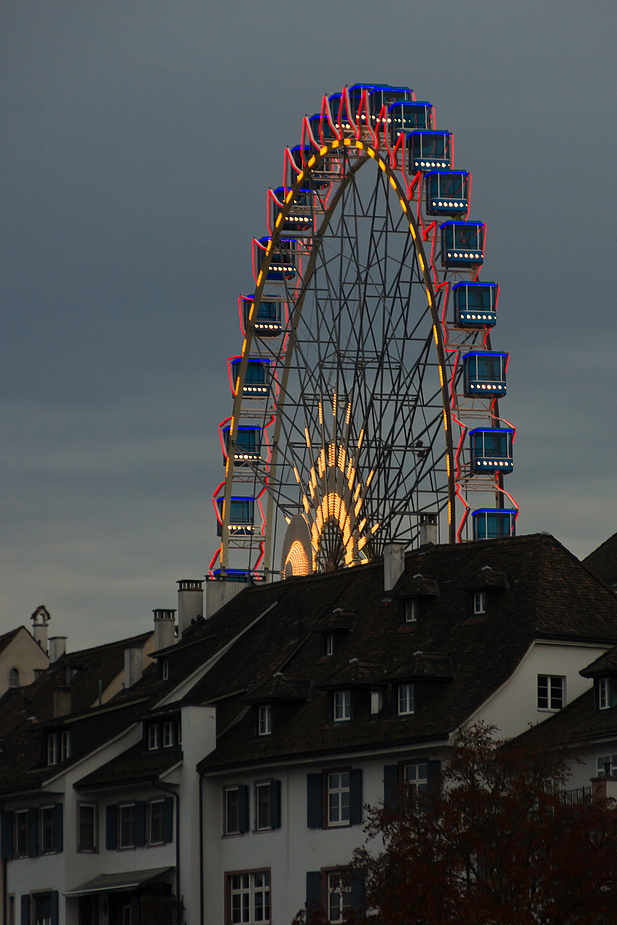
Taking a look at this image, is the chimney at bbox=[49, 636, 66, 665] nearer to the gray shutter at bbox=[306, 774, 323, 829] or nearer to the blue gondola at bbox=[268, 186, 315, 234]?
the blue gondola at bbox=[268, 186, 315, 234]

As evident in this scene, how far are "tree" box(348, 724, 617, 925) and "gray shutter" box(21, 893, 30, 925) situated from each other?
1950cm

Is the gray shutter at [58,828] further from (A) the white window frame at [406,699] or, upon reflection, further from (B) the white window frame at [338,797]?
(A) the white window frame at [406,699]

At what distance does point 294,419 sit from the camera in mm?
74688

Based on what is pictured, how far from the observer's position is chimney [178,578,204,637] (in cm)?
6656

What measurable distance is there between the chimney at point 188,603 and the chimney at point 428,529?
27.2 feet

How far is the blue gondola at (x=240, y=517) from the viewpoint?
81.8m

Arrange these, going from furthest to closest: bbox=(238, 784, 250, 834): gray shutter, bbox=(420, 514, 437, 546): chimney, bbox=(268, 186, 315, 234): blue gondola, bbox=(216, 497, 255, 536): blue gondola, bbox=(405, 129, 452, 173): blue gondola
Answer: bbox=(216, 497, 255, 536): blue gondola
bbox=(268, 186, 315, 234): blue gondola
bbox=(405, 129, 452, 173): blue gondola
bbox=(420, 514, 437, 546): chimney
bbox=(238, 784, 250, 834): gray shutter

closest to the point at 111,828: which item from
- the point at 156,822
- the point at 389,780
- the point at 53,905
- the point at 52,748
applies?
the point at 156,822

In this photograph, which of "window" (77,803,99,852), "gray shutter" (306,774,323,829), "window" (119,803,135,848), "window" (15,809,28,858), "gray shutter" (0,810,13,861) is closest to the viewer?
"gray shutter" (306,774,323,829)

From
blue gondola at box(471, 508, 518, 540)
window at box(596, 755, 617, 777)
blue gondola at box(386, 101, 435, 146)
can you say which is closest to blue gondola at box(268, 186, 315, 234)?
blue gondola at box(386, 101, 435, 146)

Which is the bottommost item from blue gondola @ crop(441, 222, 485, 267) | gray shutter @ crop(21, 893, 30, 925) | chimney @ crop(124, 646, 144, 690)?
gray shutter @ crop(21, 893, 30, 925)

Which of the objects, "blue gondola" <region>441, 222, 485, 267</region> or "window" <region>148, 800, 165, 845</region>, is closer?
"window" <region>148, 800, 165, 845</region>

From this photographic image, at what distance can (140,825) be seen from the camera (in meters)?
55.4

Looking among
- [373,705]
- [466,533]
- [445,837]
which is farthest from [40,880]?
[445,837]
